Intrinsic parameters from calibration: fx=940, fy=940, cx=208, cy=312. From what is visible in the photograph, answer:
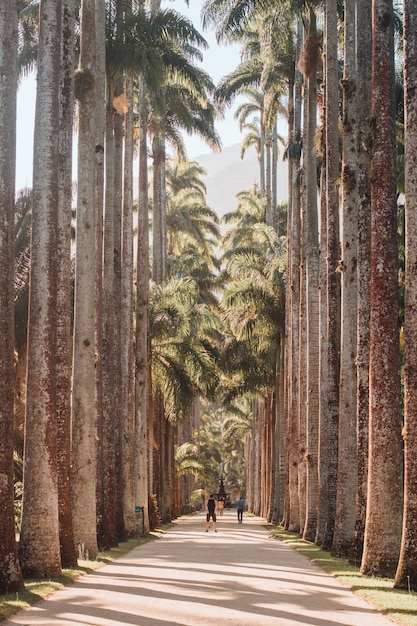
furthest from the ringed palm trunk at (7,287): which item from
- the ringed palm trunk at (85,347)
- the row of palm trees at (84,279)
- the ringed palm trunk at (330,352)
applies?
Result: the ringed palm trunk at (330,352)

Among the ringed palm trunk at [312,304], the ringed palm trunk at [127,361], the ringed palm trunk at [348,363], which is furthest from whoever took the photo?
the ringed palm trunk at [127,361]

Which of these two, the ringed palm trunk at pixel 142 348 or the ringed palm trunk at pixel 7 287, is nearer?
the ringed palm trunk at pixel 7 287

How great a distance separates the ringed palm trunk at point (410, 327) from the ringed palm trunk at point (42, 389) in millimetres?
5467

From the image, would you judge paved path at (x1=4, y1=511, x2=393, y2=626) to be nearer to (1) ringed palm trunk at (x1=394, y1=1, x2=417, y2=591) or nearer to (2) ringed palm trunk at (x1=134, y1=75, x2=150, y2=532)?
(1) ringed palm trunk at (x1=394, y1=1, x2=417, y2=591)

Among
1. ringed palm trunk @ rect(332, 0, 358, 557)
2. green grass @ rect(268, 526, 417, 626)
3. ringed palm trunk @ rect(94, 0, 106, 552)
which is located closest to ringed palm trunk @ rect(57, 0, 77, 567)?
ringed palm trunk @ rect(94, 0, 106, 552)

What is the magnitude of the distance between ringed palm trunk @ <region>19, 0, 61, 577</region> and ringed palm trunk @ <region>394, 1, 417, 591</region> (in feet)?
17.9

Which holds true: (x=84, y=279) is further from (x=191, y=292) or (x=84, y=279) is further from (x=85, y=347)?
(x=191, y=292)

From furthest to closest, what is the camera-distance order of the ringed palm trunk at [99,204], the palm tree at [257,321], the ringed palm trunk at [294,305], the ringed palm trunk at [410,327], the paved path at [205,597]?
the palm tree at [257,321], the ringed palm trunk at [294,305], the ringed palm trunk at [99,204], the ringed palm trunk at [410,327], the paved path at [205,597]

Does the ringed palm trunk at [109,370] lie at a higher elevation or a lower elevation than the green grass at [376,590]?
higher

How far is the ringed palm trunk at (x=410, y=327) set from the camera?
510 inches

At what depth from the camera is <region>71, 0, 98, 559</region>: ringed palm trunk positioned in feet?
61.7

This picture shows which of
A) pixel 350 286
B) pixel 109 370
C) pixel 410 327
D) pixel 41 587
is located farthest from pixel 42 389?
pixel 109 370

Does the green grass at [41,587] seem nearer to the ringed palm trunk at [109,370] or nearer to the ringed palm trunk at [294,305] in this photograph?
the ringed palm trunk at [109,370]

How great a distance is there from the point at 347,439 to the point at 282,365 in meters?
21.8
